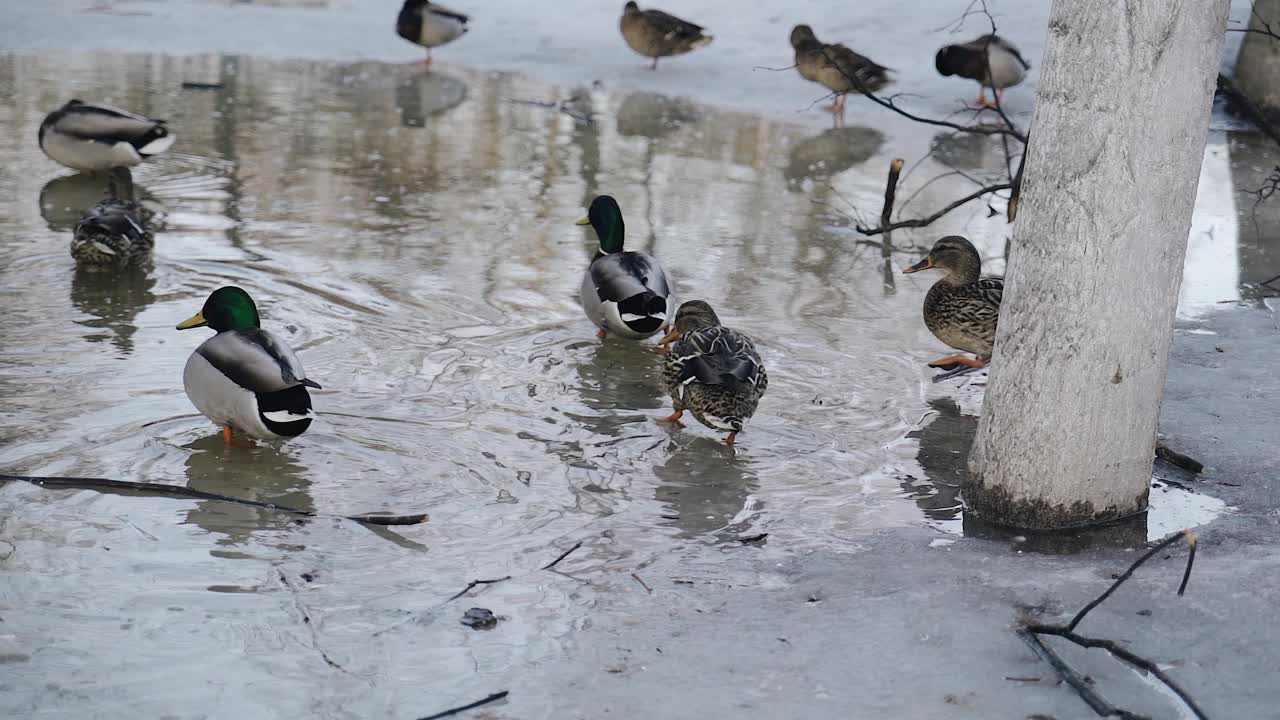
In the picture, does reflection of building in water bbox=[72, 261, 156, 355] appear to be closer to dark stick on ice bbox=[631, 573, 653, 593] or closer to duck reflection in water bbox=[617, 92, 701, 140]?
dark stick on ice bbox=[631, 573, 653, 593]

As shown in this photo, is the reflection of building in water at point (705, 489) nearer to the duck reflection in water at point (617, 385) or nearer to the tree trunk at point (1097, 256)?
the duck reflection in water at point (617, 385)

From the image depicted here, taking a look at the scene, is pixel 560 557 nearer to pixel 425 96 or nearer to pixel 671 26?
pixel 425 96

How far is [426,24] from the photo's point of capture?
15.9 meters

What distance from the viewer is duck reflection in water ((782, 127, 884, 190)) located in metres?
11.2

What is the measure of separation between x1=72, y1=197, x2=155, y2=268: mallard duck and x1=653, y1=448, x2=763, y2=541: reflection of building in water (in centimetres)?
357

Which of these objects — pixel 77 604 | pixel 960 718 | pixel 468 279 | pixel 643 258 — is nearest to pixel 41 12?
pixel 468 279

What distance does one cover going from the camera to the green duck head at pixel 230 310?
544 centimetres

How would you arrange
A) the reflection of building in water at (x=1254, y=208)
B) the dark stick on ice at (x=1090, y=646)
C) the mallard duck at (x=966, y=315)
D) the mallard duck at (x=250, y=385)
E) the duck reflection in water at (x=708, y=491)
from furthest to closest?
1. the reflection of building in water at (x=1254, y=208)
2. the mallard duck at (x=966, y=315)
3. the mallard duck at (x=250, y=385)
4. the duck reflection in water at (x=708, y=491)
5. the dark stick on ice at (x=1090, y=646)

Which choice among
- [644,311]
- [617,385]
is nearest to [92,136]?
[644,311]

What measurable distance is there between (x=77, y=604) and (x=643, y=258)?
3.50m

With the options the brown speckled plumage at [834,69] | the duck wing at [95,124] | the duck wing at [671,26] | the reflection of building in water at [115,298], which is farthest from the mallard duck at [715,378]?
the duck wing at [671,26]

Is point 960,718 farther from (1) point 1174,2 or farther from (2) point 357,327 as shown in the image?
(2) point 357,327

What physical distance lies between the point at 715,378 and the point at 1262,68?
34.6ft

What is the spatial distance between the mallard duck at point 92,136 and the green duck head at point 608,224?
4.03 meters
